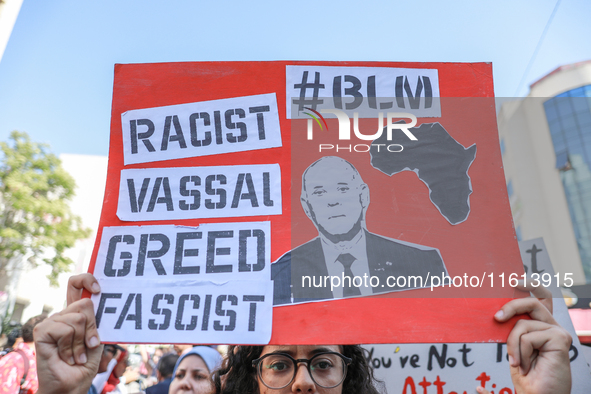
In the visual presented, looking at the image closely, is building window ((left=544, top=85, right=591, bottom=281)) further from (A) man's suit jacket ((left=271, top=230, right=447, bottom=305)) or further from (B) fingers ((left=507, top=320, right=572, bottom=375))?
(A) man's suit jacket ((left=271, top=230, right=447, bottom=305))

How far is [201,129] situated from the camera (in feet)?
6.63

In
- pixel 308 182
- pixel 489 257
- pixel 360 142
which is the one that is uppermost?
pixel 360 142

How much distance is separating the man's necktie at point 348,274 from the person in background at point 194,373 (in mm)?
2391

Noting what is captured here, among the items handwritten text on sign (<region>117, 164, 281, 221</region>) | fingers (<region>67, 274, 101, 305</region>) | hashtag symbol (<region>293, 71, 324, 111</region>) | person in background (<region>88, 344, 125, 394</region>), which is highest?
hashtag symbol (<region>293, 71, 324, 111</region>)

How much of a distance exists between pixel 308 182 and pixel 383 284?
548mm

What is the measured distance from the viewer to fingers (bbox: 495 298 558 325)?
1626 millimetres

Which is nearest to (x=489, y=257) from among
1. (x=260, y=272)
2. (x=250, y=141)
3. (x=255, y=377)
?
(x=260, y=272)

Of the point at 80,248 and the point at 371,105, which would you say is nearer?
the point at 371,105

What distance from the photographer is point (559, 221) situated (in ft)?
82.5

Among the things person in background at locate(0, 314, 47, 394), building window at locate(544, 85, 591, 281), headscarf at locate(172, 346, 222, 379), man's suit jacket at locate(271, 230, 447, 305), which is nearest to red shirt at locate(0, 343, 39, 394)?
person in background at locate(0, 314, 47, 394)

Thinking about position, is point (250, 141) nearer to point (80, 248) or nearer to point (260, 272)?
point (260, 272)

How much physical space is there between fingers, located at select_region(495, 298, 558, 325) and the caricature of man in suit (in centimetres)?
26

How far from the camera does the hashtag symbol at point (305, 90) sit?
204 centimetres

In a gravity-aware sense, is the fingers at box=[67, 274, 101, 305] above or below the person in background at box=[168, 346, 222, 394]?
above
